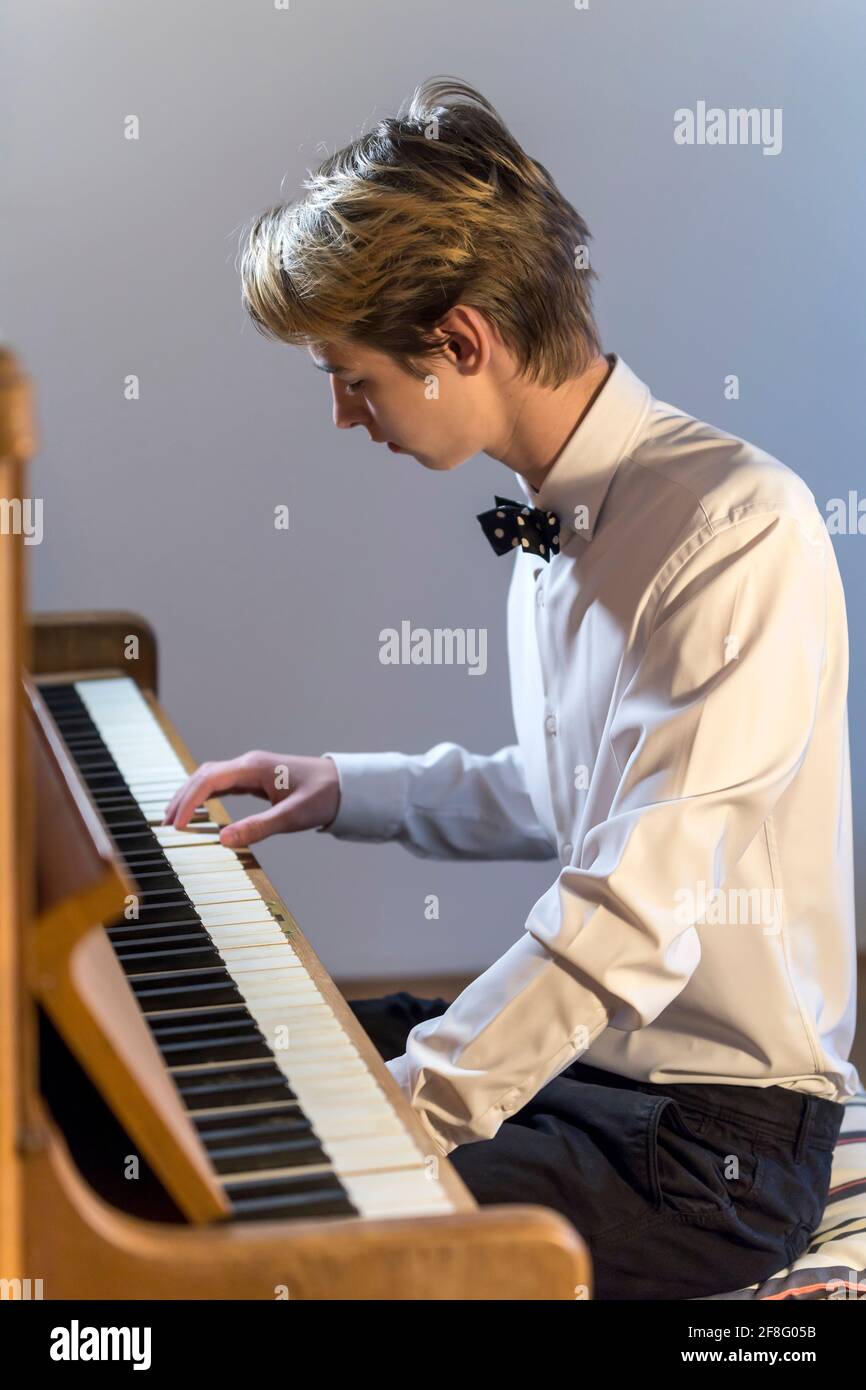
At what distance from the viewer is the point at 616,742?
52.9 inches

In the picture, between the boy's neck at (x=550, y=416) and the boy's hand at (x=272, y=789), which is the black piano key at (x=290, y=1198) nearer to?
the boy's hand at (x=272, y=789)

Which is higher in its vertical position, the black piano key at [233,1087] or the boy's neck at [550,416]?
the boy's neck at [550,416]

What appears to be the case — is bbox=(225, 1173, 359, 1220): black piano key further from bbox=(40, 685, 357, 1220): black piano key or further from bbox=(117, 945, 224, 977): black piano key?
bbox=(117, 945, 224, 977): black piano key

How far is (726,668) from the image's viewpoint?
1.25m

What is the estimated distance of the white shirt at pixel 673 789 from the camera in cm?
120

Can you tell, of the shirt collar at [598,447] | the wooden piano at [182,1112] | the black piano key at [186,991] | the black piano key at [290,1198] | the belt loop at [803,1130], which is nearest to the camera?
the wooden piano at [182,1112]

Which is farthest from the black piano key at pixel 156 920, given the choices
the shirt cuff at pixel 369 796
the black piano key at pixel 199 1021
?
the shirt cuff at pixel 369 796

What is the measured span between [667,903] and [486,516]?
0.61 metres

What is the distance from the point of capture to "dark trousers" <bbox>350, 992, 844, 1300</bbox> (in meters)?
1.27

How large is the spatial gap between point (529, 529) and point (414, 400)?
205 mm

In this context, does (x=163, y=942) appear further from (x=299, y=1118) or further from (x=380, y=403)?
(x=380, y=403)

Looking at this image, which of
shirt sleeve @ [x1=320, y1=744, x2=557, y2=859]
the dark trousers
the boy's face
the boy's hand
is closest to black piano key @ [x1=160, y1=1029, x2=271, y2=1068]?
the dark trousers

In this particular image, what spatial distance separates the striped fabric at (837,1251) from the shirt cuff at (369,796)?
67 cm
